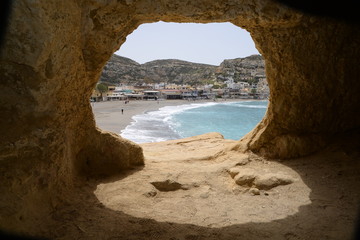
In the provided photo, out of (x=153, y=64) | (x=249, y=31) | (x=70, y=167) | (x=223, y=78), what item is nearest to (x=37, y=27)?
(x=70, y=167)

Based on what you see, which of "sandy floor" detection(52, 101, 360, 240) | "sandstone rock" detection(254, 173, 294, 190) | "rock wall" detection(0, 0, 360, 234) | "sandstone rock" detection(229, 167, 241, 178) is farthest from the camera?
"sandstone rock" detection(229, 167, 241, 178)

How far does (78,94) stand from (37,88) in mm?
1550

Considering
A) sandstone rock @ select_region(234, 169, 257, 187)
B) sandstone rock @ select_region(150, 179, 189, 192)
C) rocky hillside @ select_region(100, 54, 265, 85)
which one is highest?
rocky hillside @ select_region(100, 54, 265, 85)

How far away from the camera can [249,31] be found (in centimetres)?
660

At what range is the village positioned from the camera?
56403 millimetres

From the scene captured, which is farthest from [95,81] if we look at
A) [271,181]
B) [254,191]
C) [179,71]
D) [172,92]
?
[179,71]

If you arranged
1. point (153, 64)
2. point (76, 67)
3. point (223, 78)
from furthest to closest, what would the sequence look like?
point (153, 64) → point (223, 78) → point (76, 67)

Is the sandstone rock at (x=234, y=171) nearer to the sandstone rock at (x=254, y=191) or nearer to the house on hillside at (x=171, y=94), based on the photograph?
the sandstone rock at (x=254, y=191)

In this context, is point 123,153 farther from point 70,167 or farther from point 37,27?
point 37,27

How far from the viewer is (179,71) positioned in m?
124

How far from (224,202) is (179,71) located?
397 ft

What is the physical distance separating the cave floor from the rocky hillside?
283ft

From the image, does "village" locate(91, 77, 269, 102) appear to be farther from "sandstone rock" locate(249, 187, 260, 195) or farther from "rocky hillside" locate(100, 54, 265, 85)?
"sandstone rock" locate(249, 187, 260, 195)

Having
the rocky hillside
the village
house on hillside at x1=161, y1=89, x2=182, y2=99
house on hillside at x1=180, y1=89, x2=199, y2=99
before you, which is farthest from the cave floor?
the rocky hillside
